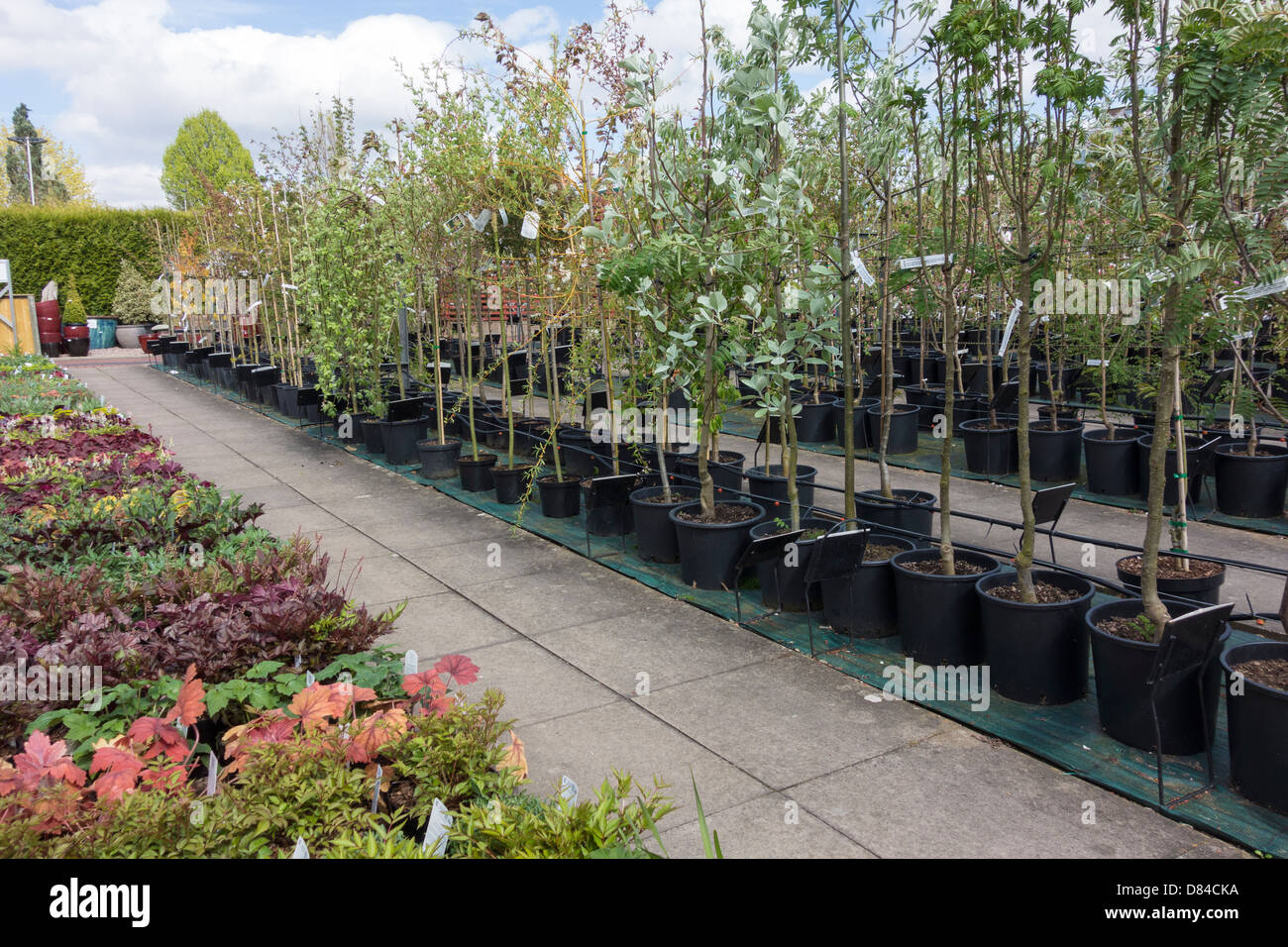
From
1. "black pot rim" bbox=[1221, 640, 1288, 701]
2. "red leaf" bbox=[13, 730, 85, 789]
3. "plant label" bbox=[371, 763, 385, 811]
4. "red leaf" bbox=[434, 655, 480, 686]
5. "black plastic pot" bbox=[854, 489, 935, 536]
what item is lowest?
"plant label" bbox=[371, 763, 385, 811]

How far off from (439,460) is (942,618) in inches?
228

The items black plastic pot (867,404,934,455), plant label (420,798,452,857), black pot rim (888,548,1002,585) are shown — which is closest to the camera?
plant label (420,798,452,857)

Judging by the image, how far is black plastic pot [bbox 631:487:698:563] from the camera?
6121mm

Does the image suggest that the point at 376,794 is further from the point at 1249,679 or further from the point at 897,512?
the point at 897,512

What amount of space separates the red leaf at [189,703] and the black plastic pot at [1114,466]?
695cm

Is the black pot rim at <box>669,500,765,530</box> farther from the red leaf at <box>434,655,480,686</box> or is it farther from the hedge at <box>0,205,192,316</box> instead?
the hedge at <box>0,205,192,316</box>

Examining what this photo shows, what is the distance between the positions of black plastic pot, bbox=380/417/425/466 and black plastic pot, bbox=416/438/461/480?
0.64 meters

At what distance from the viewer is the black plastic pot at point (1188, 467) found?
7052mm

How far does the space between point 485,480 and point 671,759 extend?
204 inches

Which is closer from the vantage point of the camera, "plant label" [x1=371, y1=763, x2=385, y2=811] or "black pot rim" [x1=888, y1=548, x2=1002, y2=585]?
"plant label" [x1=371, y1=763, x2=385, y2=811]

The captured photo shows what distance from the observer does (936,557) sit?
4.80 m

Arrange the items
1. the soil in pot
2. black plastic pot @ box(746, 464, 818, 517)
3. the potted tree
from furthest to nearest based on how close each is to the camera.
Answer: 1. the potted tree
2. the soil in pot
3. black plastic pot @ box(746, 464, 818, 517)

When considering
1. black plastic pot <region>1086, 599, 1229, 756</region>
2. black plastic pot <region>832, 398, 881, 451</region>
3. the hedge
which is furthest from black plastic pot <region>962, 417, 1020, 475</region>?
the hedge

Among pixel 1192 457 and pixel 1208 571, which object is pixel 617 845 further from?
pixel 1192 457
